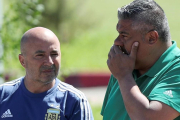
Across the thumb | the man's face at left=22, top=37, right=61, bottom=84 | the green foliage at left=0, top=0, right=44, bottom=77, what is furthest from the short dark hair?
the green foliage at left=0, top=0, right=44, bottom=77

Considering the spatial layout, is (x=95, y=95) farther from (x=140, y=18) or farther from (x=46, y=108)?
(x=140, y=18)

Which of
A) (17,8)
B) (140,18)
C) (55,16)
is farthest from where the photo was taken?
(55,16)

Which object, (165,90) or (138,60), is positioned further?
(138,60)

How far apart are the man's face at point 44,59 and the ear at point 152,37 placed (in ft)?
3.35

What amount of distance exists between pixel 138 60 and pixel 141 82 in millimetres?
184

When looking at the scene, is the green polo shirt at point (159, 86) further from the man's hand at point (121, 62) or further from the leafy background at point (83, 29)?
the leafy background at point (83, 29)

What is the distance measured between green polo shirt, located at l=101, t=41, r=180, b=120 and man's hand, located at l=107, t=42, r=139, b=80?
16 centimetres

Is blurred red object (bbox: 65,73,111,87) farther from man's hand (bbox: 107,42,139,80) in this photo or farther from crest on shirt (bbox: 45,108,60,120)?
man's hand (bbox: 107,42,139,80)

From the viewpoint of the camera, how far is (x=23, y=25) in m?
6.55

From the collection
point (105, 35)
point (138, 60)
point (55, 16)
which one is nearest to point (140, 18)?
point (138, 60)

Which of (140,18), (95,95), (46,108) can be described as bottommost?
(95,95)

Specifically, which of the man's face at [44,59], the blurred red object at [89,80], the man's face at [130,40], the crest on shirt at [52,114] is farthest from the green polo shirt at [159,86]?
the blurred red object at [89,80]

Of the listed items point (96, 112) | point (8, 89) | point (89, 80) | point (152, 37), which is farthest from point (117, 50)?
point (89, 80)

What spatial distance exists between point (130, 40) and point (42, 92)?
111cm
